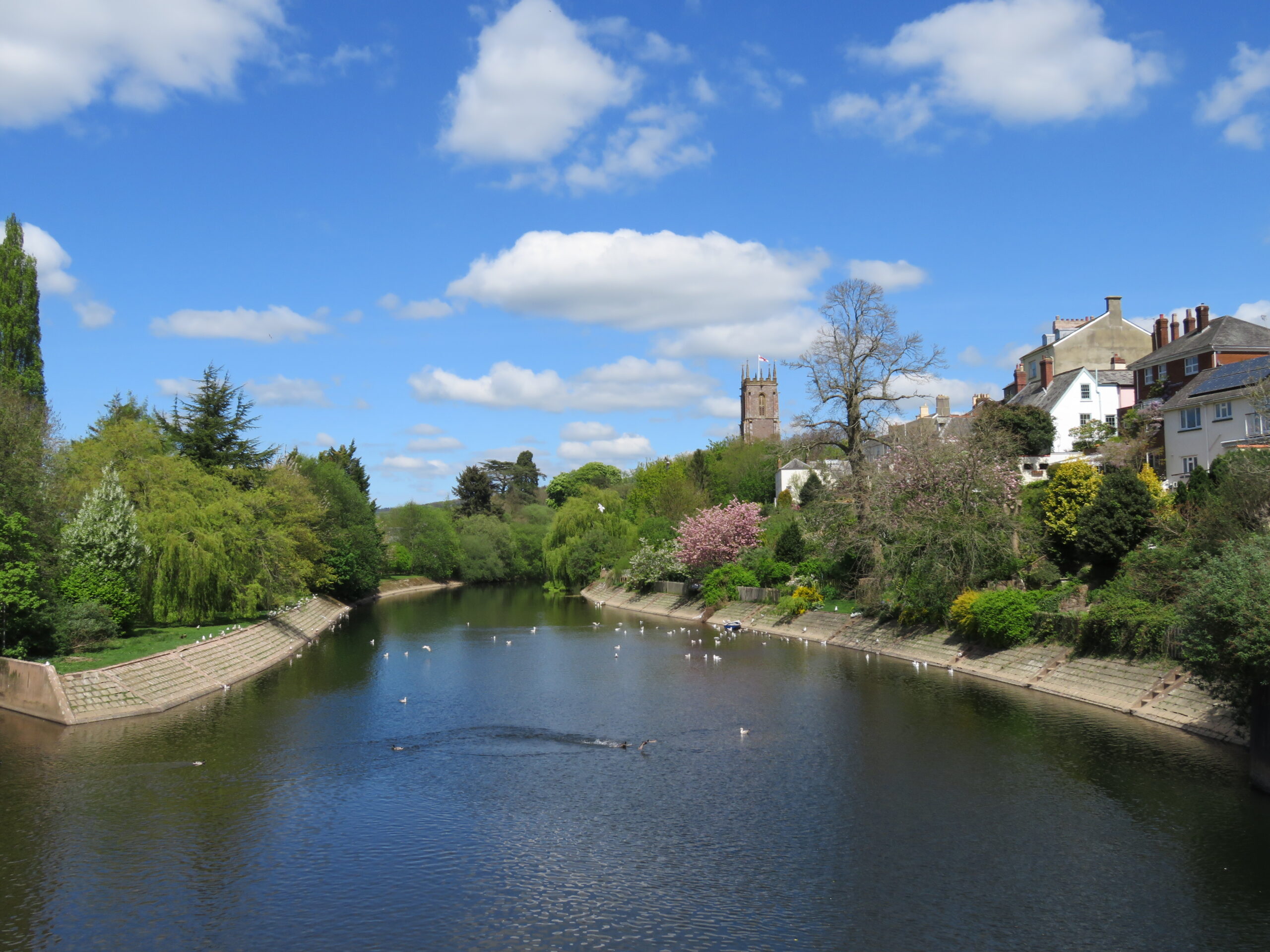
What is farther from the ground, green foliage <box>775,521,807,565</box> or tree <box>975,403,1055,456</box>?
tree <box>975,403,1055,456</box>

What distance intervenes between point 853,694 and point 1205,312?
44.6 m

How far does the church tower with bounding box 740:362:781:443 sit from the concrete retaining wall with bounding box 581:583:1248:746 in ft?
291

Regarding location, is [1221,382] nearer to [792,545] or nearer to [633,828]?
[792,545]

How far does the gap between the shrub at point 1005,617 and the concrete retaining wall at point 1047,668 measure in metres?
0.50

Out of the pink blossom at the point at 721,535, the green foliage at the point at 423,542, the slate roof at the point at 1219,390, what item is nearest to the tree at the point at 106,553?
the pink blossom at the point at 721,535

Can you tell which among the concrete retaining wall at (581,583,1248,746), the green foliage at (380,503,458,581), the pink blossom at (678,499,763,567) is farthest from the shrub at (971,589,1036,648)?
the green foliage at (380,503,458,581)

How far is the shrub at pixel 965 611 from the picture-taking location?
45.0 m

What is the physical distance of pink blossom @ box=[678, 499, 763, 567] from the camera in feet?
258

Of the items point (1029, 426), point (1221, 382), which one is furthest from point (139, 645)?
point (1221, 382)

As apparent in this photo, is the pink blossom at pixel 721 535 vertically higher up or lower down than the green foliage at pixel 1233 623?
higher up

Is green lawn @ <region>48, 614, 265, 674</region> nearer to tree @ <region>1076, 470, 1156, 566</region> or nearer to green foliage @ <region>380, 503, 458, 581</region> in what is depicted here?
tree @ <region>1076, 470, 1156, 566</region>

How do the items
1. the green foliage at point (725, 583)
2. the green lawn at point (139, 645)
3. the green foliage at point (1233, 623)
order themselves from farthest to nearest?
1. the green foliage at point (725, 583)
2. the green lawn at point (139, 645)
3. the green foliage at point (1233, 623)

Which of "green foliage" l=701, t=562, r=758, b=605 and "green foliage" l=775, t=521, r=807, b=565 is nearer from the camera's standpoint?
"green foliage" l=775, t=521, r=807, b=565

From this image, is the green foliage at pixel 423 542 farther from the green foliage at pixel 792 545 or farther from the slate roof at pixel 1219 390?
the slate roof at pixel 1219 390
